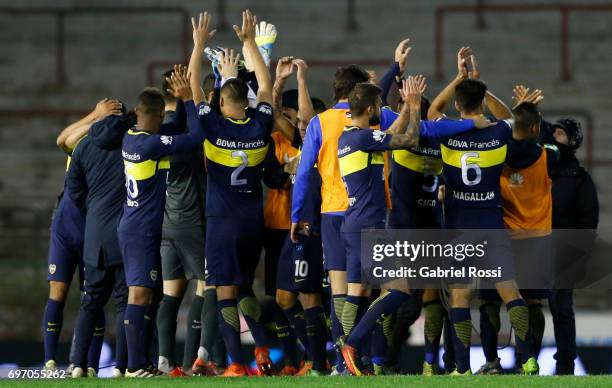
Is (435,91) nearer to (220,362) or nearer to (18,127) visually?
(18,127)

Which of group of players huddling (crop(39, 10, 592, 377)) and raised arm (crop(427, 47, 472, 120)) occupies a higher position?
raised arm (crop(427, 47, 472, 120))

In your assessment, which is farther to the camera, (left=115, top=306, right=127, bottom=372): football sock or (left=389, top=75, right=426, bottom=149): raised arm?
(left=115, top=306, right=127, bottom=372): football sock

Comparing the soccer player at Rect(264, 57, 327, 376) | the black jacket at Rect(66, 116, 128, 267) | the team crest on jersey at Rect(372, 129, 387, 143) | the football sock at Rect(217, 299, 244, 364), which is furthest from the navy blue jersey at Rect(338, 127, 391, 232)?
the black jacket at Rect(66, 116, 128, 267)

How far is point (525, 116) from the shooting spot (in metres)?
9.59

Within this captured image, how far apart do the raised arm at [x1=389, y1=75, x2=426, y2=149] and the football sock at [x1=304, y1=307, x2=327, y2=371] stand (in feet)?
4.98

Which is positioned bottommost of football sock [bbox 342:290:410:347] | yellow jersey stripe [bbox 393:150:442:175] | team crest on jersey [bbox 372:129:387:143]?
football sock [bbox 342:290:410:347]

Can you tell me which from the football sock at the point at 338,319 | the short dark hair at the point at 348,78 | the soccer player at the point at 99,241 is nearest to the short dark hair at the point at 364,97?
the short dark hair at the point at 348,78

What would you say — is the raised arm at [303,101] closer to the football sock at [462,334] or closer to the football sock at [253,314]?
the football sock at [253,314]

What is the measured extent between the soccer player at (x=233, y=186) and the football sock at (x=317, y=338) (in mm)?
551

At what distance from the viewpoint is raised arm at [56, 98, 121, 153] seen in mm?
9773

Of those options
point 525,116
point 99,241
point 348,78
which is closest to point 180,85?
point 348,78

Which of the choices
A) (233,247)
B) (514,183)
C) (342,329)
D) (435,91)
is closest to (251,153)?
(233,247)

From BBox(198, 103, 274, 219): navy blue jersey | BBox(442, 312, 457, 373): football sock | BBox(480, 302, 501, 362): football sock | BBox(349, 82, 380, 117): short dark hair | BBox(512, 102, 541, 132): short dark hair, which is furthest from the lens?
BBox(442, 312, 457, 373): football sock

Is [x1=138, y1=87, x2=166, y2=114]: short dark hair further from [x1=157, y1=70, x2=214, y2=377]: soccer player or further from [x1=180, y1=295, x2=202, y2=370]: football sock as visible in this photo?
[x1=180, y1=295, x2=202, y2=370]: football sock
